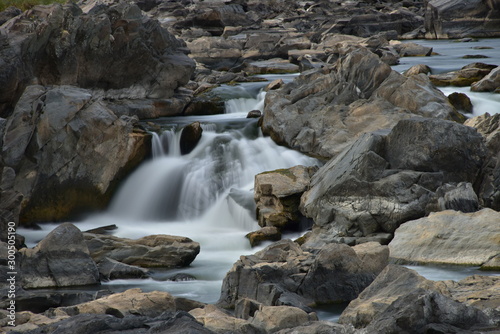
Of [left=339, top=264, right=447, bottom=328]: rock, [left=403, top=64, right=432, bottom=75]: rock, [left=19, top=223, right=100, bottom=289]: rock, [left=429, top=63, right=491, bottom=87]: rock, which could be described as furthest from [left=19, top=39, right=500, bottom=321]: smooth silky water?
[left=339, top=264, right=447, bottom=328]: rock

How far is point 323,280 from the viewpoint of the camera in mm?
10266

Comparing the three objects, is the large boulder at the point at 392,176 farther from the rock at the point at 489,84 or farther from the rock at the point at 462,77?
the rock at the point at 462,77

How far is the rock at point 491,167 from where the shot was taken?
47.2 ft

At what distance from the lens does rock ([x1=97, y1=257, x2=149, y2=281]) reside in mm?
12516

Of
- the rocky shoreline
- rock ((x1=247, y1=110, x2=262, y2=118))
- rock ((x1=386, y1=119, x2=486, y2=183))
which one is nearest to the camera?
the rocky shoreline

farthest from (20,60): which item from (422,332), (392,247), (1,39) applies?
Answer: (422,332)

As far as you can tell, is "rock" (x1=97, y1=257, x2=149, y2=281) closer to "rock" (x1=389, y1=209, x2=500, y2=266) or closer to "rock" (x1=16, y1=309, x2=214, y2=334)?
"rock" (x1=389, y1=209, x2=500, y2=266)

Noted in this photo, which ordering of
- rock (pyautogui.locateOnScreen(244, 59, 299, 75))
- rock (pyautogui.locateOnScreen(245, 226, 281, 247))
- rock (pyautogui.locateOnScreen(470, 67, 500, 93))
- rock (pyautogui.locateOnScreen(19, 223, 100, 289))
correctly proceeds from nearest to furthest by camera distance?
1. rock (pyautogui.locateOnScreen(19, 223, 100, 289))
2. rock (pyautogui.locateOnScreen(245, 226, 281, 247))
3. rock (pyautogui.locateOnScreen(470, 67, 500, 93))
4. rock (pyautogui.locateOnScreen(244, 59, 299, 75))

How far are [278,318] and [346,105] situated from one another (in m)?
12.8

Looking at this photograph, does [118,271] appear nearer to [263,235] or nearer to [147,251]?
[147,251]

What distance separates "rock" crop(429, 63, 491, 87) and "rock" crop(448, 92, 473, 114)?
310 cm

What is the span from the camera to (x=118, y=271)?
41.3 feet

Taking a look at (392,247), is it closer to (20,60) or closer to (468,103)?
(468,103)

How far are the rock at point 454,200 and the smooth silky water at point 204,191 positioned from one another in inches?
147
